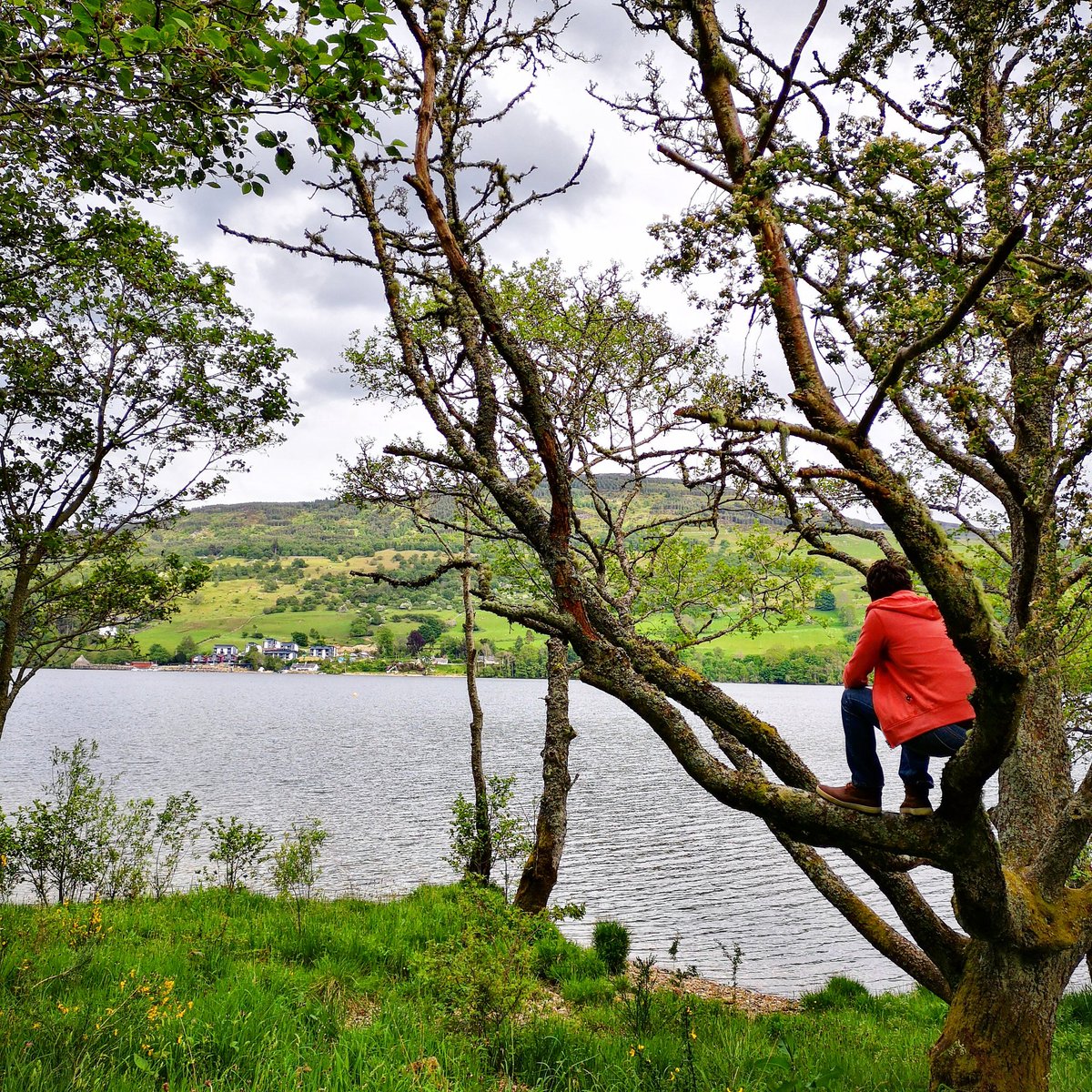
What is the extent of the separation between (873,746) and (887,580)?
1139 millimetres

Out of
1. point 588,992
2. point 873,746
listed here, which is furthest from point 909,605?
point 588,992

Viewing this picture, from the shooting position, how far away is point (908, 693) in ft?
14.2

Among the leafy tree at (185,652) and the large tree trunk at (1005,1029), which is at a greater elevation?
the large tree trunk at (1005,1029)

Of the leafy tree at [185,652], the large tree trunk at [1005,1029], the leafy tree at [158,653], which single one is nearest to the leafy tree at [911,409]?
the large tree trunk at [1005,1029]

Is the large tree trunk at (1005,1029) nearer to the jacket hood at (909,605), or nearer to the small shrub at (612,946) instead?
the jacket hood at (909,605)

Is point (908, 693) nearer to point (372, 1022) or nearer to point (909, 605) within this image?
point (909, 605)

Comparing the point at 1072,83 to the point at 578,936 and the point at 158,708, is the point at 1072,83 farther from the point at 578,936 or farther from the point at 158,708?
the point at 158,708

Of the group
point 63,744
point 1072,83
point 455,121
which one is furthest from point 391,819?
point 63,744

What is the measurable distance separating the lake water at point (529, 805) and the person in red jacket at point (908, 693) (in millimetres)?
9889

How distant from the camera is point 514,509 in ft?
15.1

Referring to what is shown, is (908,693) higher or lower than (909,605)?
lower

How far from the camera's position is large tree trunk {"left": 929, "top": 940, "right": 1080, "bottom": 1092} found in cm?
507

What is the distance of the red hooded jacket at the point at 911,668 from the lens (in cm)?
421

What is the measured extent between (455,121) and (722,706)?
6.46 m
